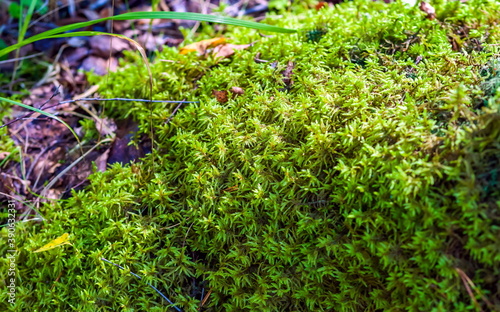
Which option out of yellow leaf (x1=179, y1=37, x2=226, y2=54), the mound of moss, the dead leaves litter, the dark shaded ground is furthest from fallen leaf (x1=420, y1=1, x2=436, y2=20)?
the dark shaded ground

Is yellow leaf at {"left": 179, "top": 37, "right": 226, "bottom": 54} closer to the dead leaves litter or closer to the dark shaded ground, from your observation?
the dead leaves litter

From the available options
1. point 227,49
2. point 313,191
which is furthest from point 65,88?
point 313,191

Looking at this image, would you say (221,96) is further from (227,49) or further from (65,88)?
(65,88)

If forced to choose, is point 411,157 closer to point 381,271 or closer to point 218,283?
point 381,271

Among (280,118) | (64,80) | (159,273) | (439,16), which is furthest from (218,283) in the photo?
(64,80)

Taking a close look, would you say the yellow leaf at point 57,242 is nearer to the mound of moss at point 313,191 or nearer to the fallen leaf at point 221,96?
the mound of moss at point 313,191
